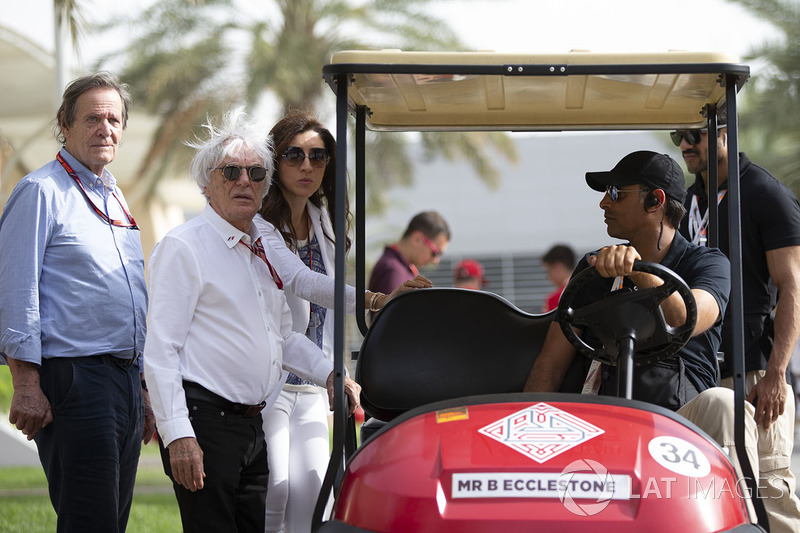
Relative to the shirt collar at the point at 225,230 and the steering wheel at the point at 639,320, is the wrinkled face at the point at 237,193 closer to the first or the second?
the shirt collar at the point at 225,230

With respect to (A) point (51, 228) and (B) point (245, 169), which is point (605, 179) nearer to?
(B) point (245, 169)

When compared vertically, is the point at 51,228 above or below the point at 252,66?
below

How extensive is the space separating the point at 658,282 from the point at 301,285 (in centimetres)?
127

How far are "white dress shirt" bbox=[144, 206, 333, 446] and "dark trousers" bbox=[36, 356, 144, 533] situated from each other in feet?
1.40

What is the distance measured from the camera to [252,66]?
544 inches

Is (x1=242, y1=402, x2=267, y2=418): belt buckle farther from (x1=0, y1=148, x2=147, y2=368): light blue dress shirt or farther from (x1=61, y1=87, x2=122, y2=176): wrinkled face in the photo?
(x1=61, y1=87, x2=122, y2=176): wrinkled face

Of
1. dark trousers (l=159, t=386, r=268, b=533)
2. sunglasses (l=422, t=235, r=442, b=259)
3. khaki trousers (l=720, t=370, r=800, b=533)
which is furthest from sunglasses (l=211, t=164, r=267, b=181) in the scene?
sunglasses (l=422, t=235, r=442, b=259)

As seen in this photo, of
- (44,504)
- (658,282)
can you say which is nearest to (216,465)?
(658,282)

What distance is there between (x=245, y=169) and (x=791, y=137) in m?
13.2

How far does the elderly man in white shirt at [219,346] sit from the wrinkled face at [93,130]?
391 mm

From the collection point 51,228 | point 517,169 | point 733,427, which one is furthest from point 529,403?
point 517,169

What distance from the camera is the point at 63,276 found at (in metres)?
3.62

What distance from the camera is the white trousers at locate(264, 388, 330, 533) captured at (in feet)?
12.2

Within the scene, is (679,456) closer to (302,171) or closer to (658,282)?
(658,282)
